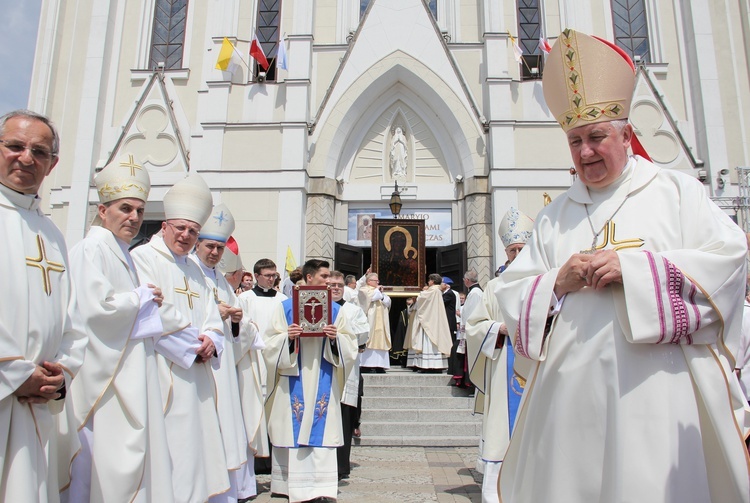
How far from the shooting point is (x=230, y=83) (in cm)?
1478

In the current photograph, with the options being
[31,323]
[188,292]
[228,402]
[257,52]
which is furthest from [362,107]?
[31,323]

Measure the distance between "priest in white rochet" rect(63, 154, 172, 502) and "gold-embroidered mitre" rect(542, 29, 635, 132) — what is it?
249cm

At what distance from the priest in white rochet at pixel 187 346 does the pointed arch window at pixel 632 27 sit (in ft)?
48.6

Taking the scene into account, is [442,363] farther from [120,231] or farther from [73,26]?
[73,26]

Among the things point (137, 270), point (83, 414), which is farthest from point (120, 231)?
point (83, 414)

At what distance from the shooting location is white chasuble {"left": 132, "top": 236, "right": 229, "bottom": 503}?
3.40m

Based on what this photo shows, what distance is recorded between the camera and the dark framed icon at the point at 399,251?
1322 cm

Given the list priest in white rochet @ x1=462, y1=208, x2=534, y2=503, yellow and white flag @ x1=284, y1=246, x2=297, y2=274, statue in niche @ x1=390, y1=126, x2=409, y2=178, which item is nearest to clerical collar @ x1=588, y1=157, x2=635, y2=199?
priest in white rochet @ x1=462, y1=208, x2=534, y2=503

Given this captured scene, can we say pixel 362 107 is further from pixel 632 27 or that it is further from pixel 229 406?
pixel 229 406

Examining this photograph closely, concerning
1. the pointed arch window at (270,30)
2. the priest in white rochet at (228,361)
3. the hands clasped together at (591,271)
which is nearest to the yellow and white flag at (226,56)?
the pointed arch window at (270,30)

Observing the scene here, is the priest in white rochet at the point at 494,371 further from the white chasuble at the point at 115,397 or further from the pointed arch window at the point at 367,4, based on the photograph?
the pointed arch window at the point at 367,4

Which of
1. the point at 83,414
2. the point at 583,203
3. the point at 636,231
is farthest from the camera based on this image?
the point at 83,414

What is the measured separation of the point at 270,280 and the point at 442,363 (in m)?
4.03

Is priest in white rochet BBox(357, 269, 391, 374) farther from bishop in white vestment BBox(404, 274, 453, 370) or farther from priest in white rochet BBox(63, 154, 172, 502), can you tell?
priest in white rochet BBox(63, 154, 172, 502)
